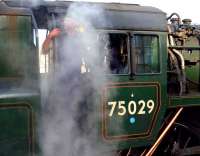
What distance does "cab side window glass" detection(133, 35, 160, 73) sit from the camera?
4.85 m

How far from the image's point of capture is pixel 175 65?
5.41m

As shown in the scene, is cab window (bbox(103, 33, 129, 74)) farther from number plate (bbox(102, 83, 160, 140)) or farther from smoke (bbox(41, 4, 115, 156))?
number plate (bbox(102, 83, 160, 140))

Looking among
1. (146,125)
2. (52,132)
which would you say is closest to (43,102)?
(52,132)

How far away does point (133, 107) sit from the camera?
482cm

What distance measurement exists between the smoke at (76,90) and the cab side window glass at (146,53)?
1.51 feet

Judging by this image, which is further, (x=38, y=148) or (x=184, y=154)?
(x=184, y=154)

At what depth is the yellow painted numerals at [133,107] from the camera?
15.3 ft

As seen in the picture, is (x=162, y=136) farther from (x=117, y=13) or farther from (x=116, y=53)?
(x=117, y=13)

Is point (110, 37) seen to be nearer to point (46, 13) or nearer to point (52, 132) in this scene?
point (46, 13)

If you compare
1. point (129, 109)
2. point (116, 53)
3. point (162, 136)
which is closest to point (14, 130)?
point (129, 109)

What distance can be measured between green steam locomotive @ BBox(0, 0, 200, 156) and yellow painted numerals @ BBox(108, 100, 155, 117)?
0.04ft

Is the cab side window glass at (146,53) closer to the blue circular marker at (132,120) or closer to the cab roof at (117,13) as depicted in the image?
the cab roof at (117,13)

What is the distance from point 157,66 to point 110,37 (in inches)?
27.8

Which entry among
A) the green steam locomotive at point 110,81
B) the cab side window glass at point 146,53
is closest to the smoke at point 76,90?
the green steam locomotive at point 110,81
